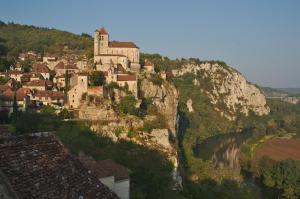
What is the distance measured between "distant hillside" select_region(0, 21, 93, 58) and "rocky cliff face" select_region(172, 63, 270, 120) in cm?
5237

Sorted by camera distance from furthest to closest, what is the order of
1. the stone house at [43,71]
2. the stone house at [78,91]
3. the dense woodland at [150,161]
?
the stone house at [43,71] < the stone house at [78,91] < the dense woodland at [150,161]

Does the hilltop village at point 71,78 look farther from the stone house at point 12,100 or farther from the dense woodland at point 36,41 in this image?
the dense woodland at point 36,41

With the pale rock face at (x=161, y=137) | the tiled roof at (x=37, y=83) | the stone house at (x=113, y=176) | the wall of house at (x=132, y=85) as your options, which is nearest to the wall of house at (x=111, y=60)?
the wall of house at (x=132, y=85)

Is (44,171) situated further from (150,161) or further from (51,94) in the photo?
(51,94)

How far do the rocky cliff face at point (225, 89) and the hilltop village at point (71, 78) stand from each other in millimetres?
92635

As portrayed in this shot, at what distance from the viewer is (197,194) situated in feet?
141

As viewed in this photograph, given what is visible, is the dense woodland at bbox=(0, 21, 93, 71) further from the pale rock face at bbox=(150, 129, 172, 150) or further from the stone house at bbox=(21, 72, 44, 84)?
the pale rock face at bbox=(150, 129, 172, 150)

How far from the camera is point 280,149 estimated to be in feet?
344

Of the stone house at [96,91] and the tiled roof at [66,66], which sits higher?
the tiled roof at [66,66]

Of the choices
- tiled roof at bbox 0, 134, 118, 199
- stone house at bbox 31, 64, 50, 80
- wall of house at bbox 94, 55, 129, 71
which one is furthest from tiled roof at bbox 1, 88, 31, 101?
tiled roof at bbox 0, 134, 118, 199

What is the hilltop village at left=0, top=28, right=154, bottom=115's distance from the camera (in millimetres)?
53812

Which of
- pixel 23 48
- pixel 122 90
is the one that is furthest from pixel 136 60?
pixel 23 48

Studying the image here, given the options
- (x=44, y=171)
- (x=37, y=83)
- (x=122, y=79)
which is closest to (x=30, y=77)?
(x=37, y=83)

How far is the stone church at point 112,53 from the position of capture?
66.9 metres
